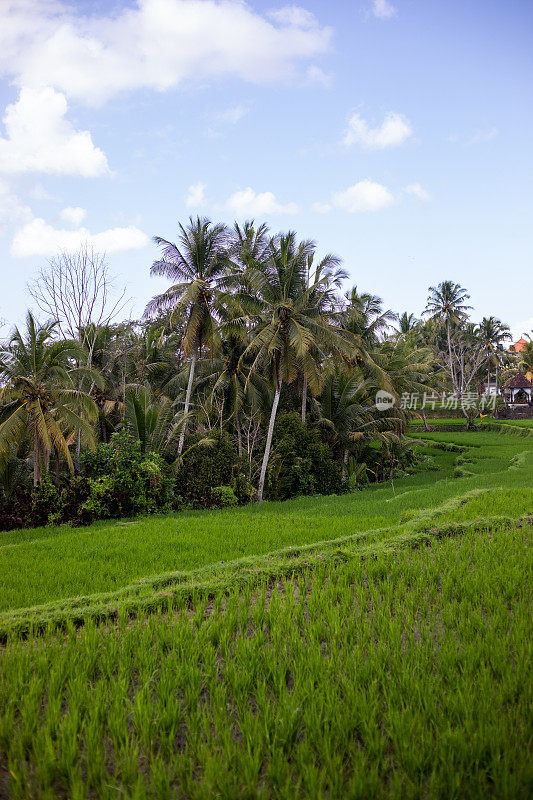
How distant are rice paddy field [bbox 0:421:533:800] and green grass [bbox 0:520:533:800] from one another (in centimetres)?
1

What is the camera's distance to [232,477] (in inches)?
589

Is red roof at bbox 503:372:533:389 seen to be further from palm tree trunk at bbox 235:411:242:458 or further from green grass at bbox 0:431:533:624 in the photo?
palm tree trunk at bbox 235:411:242:458

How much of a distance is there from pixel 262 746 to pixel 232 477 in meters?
12.5

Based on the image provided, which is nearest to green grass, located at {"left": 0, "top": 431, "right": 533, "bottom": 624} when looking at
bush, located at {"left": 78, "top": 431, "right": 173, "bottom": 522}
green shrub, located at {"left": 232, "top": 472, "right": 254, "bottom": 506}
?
bush, located at {"left": 78, "top": 431, "right": 173, "bottom": 522}

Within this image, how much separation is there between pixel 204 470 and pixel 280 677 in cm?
1153

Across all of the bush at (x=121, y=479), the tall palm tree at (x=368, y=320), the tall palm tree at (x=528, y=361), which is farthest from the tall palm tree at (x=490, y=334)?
the bush at (x=121, y=479)

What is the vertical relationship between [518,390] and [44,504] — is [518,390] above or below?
above

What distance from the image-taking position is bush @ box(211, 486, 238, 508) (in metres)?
14.2

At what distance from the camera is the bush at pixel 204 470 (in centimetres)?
1441

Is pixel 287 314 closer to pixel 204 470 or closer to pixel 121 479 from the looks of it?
pixel 204 470

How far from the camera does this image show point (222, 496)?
14.3 metres

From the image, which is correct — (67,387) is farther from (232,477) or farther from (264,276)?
(264,276)

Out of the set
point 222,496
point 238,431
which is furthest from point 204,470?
point 238,431

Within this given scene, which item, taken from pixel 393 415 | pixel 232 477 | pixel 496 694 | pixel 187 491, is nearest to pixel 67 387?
pixel 187 491
